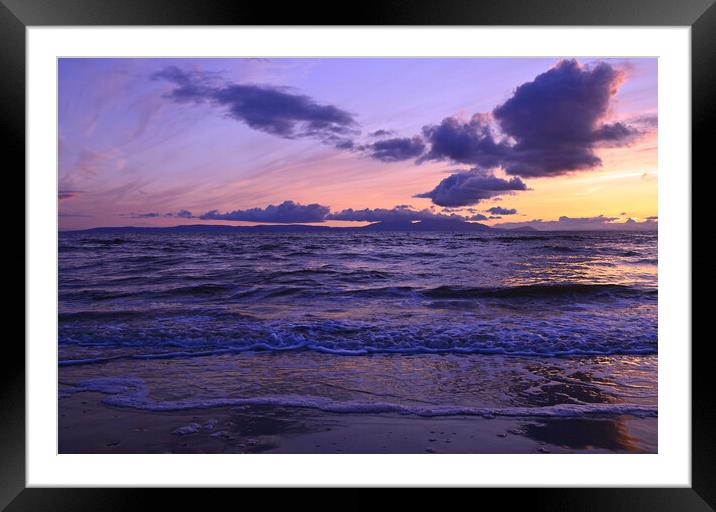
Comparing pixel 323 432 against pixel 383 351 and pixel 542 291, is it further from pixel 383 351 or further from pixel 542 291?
pixel 542 291

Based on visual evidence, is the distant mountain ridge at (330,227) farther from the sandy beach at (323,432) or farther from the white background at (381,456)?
the white background at (381,456)

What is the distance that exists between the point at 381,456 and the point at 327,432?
66 cm

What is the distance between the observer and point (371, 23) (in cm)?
137

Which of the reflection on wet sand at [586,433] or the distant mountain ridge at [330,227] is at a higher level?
the distant mountain ridge at [330,227]

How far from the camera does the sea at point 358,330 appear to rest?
273 centimetres

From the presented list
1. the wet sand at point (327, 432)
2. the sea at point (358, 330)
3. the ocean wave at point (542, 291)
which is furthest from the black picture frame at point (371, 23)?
the ocean wave at point (542, 291)

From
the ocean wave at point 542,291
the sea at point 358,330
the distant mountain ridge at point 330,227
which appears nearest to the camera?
the sea at point 358,330

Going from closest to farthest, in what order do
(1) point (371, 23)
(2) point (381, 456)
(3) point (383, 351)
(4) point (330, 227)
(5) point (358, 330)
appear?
(1) point (371, 23) → (2) point (381, 456) → (3) point (383, 351) → (5) point (358, 330) → (4) point (330, 227)

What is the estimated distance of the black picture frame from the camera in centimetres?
136

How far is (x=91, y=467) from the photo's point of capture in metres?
1.50

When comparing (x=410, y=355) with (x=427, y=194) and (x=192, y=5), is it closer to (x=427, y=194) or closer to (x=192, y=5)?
(x=192, y=5)

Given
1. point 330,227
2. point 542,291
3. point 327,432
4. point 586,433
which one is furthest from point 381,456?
point 330,227

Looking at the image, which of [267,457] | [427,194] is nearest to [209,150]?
[427,194]

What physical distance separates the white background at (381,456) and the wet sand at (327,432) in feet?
1.65
